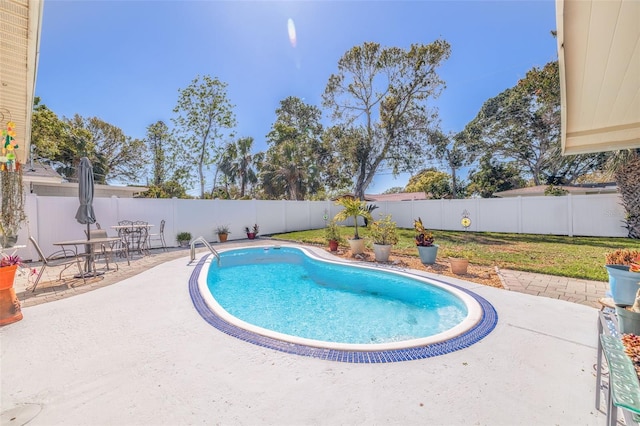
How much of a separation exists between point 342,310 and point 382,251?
2.96m

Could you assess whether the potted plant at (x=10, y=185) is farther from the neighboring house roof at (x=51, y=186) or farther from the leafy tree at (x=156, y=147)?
the leafy tree at (x=156, y=147)

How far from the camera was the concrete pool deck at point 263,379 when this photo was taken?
208cm

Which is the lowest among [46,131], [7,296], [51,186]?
[7,296]

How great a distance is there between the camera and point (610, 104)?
10.7 feet

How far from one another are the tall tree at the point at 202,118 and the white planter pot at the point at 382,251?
1614cm

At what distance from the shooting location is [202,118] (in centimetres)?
1923

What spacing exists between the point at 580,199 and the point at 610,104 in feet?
43.0

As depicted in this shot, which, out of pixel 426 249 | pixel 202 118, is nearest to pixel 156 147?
pixel 202 118

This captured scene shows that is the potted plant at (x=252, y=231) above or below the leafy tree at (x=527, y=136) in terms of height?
below

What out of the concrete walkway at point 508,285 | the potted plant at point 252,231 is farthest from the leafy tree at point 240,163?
the concrete walkway at point 508,285

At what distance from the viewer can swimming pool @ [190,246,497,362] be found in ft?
10.5

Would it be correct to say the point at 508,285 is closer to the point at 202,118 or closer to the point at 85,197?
the point at 85,197

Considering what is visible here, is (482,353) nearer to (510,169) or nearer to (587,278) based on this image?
(587,278)

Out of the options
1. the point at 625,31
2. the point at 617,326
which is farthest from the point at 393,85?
the point at 617,326
